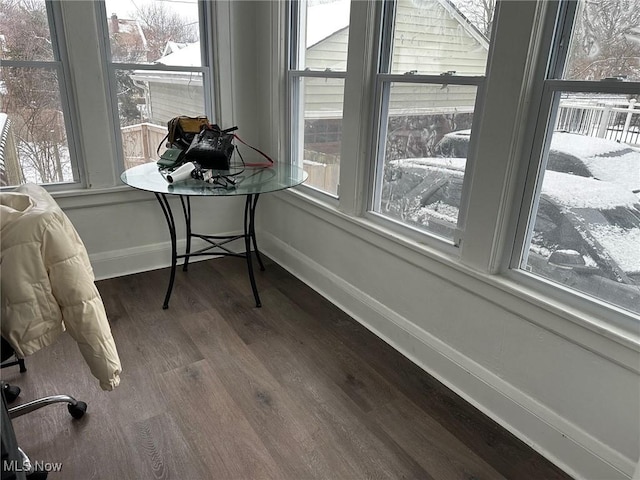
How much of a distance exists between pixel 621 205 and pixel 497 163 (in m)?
0.40

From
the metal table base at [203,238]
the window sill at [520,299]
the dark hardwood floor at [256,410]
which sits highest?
the window sill at [520,299]

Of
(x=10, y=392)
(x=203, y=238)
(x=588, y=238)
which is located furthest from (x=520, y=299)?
(x=10, y=392)

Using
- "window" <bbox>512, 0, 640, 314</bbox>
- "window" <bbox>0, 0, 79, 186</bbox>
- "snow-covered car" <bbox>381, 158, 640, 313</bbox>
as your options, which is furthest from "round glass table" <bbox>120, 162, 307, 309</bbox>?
"window" <bbox>512, 0, 640, 314</bbox>

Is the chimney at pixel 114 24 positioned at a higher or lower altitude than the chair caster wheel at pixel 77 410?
higher

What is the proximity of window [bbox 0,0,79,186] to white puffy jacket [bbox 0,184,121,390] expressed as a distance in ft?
4.45

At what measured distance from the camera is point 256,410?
67.4 inches

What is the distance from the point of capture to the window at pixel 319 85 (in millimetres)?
2295

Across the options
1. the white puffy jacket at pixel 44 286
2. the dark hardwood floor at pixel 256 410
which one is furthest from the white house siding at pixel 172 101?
the white puffy jacket at pixel 44 286

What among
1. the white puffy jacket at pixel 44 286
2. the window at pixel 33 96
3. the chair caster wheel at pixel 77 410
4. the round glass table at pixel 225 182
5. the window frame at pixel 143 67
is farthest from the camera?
the window frame at pixel 143 67

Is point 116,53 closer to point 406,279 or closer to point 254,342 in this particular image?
point 254,342

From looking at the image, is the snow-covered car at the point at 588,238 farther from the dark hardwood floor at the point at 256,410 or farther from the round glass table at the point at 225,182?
the round glass table at the point at 225,182

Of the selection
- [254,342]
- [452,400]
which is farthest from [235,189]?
[452,400]

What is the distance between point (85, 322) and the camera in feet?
3.93

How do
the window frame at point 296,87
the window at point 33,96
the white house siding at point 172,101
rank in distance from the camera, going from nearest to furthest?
the window at point 33,96, the window frame at point 296,87, the white house siding at point 172,101
